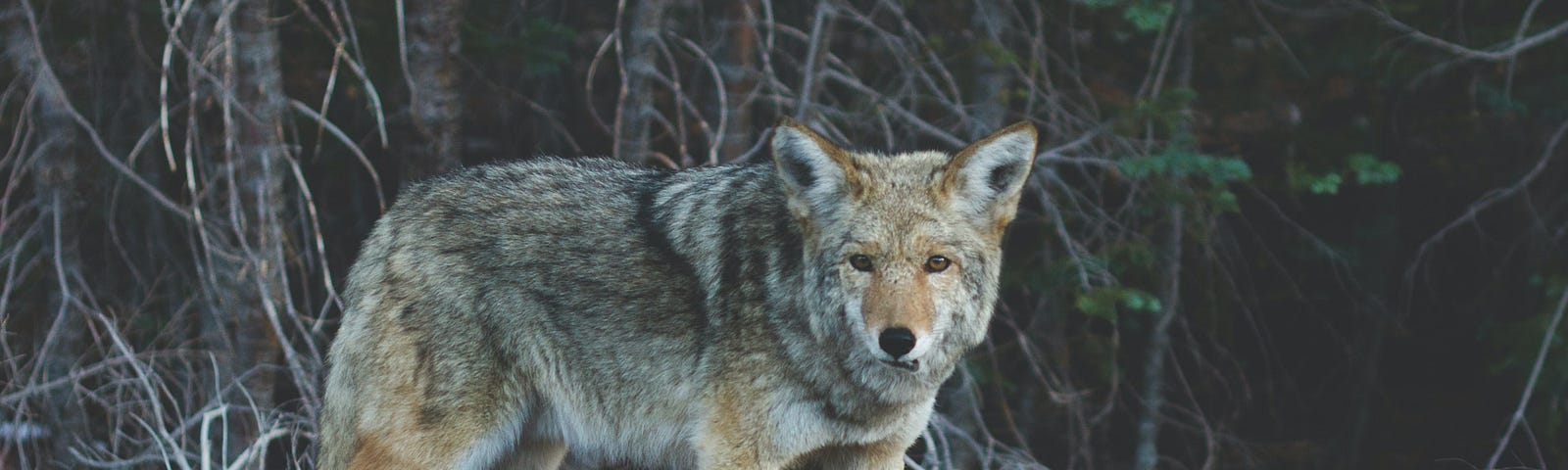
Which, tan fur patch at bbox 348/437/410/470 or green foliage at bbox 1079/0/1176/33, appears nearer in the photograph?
tan fur patch at bbox 348/437/410/470

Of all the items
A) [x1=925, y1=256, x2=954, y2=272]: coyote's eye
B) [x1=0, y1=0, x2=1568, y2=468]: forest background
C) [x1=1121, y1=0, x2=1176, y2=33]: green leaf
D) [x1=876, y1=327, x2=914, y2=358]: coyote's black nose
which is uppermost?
[x1=1121, y1=0, x2=1176, y2=33]: green leaf

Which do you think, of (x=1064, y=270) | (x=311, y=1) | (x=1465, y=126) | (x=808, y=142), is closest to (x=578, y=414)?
(x=808, y=142)

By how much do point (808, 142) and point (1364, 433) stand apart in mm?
12188

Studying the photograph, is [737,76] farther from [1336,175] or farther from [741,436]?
[741,436]

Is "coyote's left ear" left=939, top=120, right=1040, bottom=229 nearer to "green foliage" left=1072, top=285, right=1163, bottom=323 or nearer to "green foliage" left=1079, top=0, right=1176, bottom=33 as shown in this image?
"green foliage" left=1072, top=285, right=1163, bottom=323

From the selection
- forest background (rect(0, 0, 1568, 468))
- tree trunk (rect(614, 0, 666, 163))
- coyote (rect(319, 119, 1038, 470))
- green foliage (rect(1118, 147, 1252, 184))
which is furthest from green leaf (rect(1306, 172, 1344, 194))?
coyote (rect(319, 119, 1038, 470))

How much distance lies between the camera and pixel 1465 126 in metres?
12.3

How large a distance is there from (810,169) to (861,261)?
13.3 inches

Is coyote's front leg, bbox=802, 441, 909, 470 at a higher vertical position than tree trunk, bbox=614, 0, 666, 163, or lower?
lower

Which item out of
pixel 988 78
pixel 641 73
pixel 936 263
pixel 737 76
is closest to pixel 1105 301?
pixel 737 76

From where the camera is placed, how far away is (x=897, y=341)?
368 cm

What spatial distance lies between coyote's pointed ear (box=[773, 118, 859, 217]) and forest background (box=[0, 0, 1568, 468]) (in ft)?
5.42

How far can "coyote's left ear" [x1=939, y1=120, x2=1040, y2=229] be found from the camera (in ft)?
13.1

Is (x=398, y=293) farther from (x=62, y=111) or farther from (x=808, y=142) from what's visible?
(x=62, y=111)
